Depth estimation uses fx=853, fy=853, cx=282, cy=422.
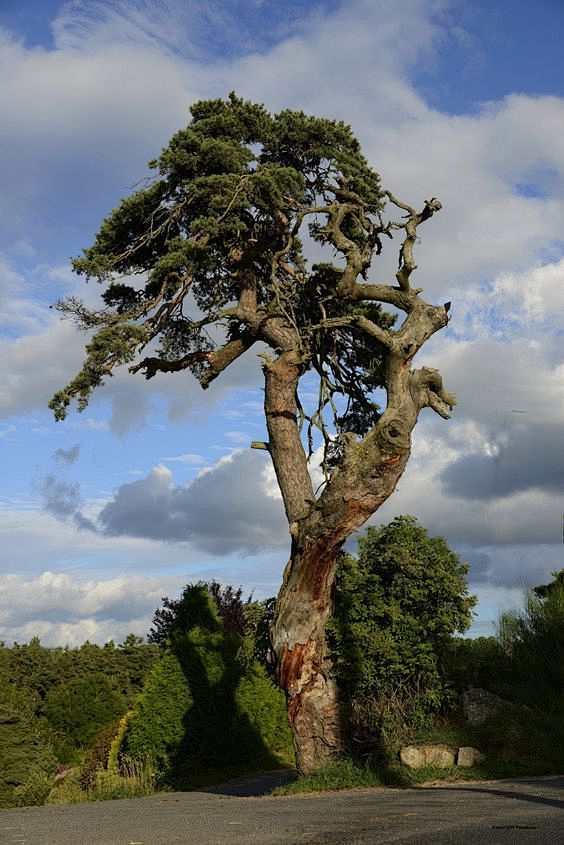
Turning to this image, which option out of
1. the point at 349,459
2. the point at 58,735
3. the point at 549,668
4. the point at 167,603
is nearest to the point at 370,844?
the point at 349,459

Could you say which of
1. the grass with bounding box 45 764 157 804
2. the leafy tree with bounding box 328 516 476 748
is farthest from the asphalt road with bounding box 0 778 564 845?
the grass with bounding box 45 764 157 804

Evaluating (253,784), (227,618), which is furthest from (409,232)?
(227,618)

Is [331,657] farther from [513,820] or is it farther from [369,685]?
[513,820]

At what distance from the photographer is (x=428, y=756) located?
44.4 ft

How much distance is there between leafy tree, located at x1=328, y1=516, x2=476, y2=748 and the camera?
14.8m

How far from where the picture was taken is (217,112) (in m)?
19.0

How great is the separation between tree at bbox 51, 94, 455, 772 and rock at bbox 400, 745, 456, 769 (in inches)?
63.0

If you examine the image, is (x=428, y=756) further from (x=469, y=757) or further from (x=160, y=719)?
(x=160, y=719)

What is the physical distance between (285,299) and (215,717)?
9.87 m

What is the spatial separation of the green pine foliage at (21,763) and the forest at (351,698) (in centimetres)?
3

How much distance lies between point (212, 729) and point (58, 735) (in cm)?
586

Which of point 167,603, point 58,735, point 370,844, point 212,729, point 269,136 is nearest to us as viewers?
point 370,844

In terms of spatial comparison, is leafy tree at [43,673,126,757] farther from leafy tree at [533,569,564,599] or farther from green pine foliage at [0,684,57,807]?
leafy tree at [533,569,564,599]

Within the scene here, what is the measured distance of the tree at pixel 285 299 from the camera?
14.8 m
